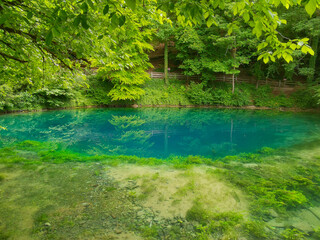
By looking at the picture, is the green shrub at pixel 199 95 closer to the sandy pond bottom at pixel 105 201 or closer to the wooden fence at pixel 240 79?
the wooden fence at pixel 240 79

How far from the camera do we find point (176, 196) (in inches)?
148

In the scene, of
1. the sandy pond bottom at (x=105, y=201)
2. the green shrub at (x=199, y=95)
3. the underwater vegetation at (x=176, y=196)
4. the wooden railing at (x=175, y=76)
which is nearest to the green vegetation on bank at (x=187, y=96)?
the green shrub at (x=199, y=95)

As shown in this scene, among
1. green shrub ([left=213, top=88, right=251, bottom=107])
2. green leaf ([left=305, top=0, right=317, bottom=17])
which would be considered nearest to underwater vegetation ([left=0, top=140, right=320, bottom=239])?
green leaf ([left=305, top=0, right=317, bottom=17])

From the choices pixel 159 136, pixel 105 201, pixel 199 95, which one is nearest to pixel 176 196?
pixel 105 201

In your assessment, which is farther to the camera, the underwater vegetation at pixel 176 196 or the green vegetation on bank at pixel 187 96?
the green vegetation on bank at pixel 187 96

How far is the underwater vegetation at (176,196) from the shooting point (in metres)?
2.84

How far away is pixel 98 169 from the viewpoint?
5.15 metres

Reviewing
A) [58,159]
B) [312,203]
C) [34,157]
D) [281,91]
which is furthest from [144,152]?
[281,91]

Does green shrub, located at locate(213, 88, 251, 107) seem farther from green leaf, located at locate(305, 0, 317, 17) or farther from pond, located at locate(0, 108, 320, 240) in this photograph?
green leaf, located at locate(305, 0, 317, 17)

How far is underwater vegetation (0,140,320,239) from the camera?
9.30ft

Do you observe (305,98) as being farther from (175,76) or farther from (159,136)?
(159,136)

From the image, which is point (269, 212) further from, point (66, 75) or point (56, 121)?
point (56, 121)

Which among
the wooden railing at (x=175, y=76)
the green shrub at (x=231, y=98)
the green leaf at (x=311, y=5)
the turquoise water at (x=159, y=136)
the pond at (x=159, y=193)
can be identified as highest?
the wooden railing at (x=175, y=76)

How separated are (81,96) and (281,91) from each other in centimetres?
2188
